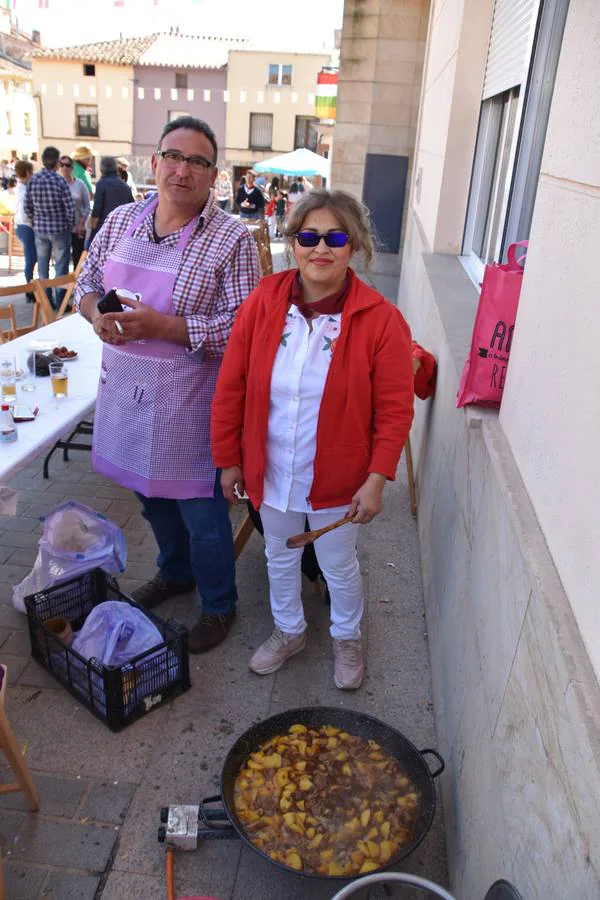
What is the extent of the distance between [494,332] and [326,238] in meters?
0.65

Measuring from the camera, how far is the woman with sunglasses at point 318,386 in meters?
2.33

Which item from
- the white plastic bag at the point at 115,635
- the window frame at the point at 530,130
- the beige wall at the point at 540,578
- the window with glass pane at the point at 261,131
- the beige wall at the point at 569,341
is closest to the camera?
the beige wall at the point at 540,578

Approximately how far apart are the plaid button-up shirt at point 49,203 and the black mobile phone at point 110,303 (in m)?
6.95

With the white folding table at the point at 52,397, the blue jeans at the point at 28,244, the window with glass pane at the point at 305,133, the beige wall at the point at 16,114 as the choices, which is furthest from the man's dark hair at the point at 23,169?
the beige wall at the point at 16,114

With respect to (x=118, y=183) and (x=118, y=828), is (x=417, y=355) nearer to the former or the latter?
(x=118, y=828)

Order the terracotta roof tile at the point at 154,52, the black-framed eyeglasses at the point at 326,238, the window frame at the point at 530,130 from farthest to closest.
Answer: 1. the terracotta roof tile at the point at 154,52
2. the window frame at the point at 530,130
3. the black-framed eyeglasses at the point at 326,238

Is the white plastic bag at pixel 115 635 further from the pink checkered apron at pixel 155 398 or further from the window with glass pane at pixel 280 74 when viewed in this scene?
the window with glass pane at pixel 280 74

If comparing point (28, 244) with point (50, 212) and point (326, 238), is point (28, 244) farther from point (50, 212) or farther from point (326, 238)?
point (326, 238)

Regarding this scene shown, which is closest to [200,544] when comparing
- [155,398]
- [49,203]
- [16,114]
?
[155,398]

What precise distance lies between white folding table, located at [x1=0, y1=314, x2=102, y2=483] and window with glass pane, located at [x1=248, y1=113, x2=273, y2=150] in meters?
35.8

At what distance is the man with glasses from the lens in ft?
8.46

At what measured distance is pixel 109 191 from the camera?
8906 millimetres

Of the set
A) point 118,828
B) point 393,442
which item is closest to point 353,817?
point 118,828

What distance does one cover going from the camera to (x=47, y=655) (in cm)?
281
